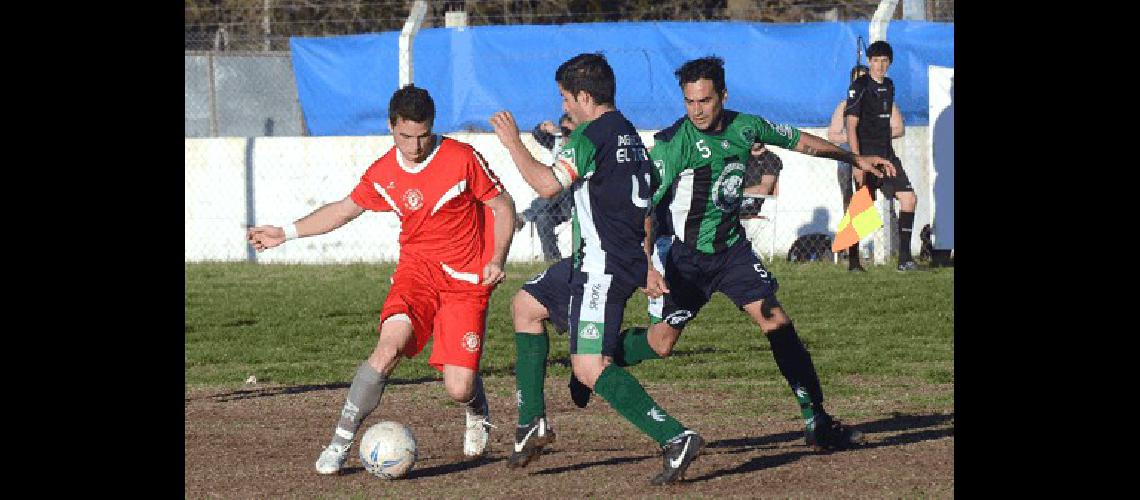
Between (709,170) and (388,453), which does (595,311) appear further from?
(709,170)

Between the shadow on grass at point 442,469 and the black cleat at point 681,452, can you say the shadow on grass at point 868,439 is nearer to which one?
the black cleat at point 681,452

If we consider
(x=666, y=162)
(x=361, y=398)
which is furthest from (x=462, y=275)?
(x=666, y=162)

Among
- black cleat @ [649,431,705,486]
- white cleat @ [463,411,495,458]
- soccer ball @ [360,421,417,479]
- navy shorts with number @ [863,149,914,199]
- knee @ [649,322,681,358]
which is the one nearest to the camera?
black cleat @ [649,431,705,486]

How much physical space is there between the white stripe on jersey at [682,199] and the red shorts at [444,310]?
113 cm

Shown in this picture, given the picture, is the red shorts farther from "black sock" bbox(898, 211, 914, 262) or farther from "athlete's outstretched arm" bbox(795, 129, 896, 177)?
"black sock" bbox(898, 211, 914, 262)

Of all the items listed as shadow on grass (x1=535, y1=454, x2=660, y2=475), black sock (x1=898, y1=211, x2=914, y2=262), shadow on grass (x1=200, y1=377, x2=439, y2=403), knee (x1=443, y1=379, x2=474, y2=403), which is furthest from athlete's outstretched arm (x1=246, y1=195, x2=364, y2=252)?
black sock (x1=898, y1=211, x2=914, y2=262)

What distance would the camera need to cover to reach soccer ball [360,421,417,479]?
8.92 meters

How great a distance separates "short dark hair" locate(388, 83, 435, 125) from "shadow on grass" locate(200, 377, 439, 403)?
3706 millimetres

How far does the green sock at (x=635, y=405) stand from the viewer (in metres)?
8.53

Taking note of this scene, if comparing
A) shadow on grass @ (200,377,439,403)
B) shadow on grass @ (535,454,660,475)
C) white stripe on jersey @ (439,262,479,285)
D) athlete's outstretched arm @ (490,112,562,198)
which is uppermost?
athlete's outstretched arm @ (490,112,562,198)
